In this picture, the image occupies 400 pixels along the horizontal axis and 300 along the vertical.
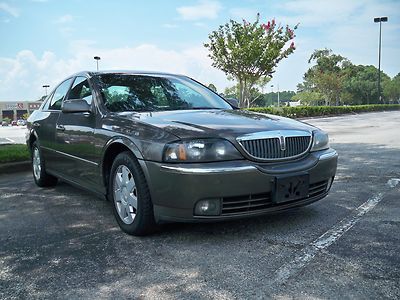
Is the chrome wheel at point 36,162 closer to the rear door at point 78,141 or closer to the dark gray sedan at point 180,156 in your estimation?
the rear door at point 78,141

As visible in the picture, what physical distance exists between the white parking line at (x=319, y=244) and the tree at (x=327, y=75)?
54685mm

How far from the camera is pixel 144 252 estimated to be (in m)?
3.06

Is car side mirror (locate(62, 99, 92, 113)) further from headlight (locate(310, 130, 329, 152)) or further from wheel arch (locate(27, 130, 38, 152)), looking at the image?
headlight (locate(310, 130, 329, 152))

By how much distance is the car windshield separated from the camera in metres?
4.06

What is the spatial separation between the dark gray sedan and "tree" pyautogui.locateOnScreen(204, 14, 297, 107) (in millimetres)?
20009

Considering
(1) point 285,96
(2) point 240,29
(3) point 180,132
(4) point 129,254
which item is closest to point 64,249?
(4) point 129,254

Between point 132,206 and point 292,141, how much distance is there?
4.67 feet

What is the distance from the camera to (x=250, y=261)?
2.83m

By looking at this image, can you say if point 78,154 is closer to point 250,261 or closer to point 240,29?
point 250,261

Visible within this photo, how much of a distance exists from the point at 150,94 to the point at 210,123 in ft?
3.77

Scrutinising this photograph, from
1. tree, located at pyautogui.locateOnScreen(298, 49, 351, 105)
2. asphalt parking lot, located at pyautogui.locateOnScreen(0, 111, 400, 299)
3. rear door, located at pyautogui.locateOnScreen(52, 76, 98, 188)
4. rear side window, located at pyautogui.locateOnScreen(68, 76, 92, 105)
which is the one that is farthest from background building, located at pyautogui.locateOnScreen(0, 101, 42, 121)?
asphalt parking lot, located at pyautogui.locateOnScreen(0, 111, 400, 299)

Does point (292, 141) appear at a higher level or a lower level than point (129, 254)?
higher

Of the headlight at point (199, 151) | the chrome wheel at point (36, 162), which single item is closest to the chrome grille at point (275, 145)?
the headlight at point (199, 151)

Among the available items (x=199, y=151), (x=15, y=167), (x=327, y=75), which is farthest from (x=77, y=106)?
(x=327, y=75)
